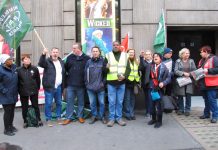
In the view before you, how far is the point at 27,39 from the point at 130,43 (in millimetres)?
3039

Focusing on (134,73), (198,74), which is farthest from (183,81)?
(134,73)

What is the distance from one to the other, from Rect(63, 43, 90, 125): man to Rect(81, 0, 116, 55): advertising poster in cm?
203

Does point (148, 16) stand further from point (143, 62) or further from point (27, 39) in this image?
point (27, 39)

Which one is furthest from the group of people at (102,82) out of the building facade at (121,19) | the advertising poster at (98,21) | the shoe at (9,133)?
the advertising poster at (98,21)

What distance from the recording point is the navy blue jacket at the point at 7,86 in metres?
7.08

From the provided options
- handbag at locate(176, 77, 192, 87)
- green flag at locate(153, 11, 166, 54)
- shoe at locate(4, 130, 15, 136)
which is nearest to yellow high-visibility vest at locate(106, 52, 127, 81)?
handbag at locate(176, 77, 192, 87)

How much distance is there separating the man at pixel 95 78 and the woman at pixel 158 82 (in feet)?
3.74

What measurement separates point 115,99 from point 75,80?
3.38 ft

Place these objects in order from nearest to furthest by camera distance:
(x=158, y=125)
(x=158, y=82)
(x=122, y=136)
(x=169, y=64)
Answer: (x=122, y=136) → (x=158, y=125) → (x=158, y=82) → (x=169, y=64)

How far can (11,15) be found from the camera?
787 centimetres

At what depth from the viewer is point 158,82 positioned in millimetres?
7738

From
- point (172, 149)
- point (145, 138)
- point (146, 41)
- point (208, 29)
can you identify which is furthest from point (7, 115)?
point (208, 29)

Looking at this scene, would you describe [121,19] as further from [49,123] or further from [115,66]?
[49,123]

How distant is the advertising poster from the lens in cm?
1002
